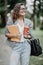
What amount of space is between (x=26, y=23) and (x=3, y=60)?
3.68 m

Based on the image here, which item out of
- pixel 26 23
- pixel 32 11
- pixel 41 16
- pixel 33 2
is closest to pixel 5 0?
pixel 33 2

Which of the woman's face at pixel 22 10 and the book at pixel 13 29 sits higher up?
the woman's face at pixel 22 10

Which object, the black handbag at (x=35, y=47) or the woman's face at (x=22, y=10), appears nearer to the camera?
the woman's face at (x=22, y=10)

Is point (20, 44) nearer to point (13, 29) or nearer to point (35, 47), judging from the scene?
point (13, 29)

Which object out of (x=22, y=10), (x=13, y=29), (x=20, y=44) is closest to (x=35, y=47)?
(x=20, y=44)

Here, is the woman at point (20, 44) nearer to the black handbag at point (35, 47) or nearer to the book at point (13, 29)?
the book at point (13, 29)

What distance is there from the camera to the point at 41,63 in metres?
9.38

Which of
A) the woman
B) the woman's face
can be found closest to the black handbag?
the woman

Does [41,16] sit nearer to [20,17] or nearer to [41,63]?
[41,63]

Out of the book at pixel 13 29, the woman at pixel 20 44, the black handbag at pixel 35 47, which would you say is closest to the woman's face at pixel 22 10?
the woman at pixel 20 44

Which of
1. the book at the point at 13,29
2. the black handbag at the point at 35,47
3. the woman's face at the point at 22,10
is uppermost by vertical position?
the woman's face at the point at 22,10

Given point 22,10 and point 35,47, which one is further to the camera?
point 35,47

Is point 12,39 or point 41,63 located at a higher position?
point 12,39

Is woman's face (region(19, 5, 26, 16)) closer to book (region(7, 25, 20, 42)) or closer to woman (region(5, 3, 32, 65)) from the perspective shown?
→ woman (region(5, 3, 32, 65))
